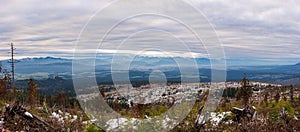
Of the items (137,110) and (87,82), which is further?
(137,110)

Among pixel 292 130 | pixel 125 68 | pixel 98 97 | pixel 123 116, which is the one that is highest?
pixel 125 68

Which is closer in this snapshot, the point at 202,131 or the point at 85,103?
the point at 85,103

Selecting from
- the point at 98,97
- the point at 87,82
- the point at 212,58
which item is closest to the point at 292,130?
the point at 212,58

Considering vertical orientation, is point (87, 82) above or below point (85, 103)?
above

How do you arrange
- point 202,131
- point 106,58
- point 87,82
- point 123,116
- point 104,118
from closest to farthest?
1. point 87,82
2. point 106,58
3. point 104,118
4. point 123,116
5. point 202,131

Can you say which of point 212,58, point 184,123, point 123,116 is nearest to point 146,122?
point 123,116

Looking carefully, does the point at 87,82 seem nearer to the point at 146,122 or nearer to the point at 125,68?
the point at 125,68

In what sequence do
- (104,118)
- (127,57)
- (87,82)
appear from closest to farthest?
(87,82), (127,57), (104,118)

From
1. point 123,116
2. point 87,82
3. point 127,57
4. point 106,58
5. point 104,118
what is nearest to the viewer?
point 87,82

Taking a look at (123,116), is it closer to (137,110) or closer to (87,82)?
(137,110)
